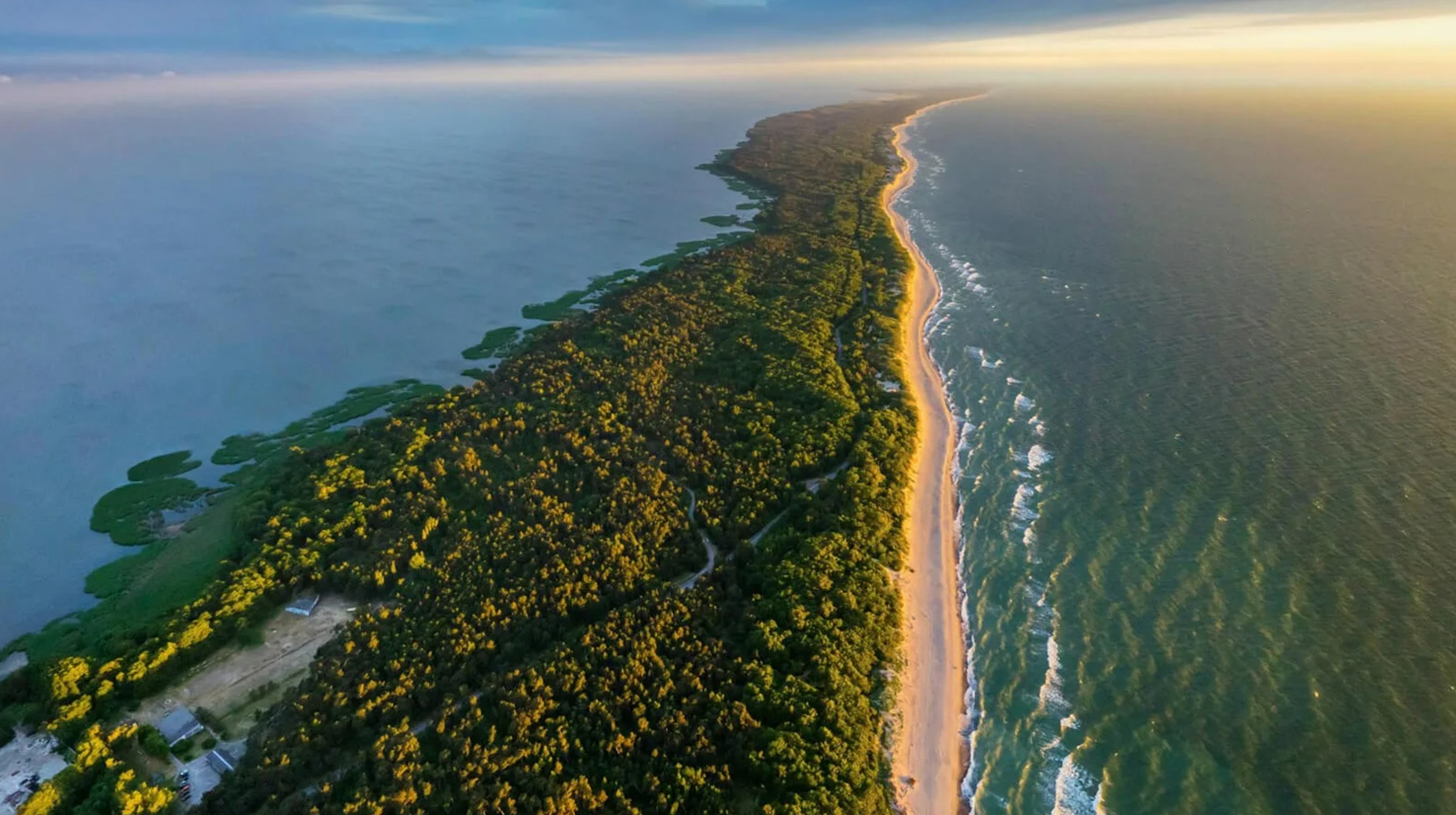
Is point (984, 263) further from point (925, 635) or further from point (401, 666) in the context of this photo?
point (401, 666)

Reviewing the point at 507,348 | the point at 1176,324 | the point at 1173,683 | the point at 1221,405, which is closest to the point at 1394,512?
the point at 1221,405

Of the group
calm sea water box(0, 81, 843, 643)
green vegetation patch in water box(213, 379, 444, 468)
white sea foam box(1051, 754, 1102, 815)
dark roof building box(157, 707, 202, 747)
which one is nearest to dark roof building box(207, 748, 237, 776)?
dark roof building box(157, 707, 202, 747)

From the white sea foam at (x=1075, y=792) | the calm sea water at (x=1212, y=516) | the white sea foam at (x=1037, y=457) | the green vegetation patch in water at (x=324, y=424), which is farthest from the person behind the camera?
the green vegetation patch in water at (x=324, y=424)

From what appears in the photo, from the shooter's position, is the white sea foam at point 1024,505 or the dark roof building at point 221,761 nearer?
the dark roof building at point 221,761

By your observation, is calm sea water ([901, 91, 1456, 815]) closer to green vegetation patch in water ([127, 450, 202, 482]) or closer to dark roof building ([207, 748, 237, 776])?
dark roof building ([207, 748, 237, 776])

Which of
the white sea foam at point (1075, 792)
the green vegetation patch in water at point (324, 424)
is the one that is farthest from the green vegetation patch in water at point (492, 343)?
the white sea foam at point (1075, 792)

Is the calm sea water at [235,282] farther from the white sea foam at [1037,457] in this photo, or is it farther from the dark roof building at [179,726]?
the white sea foam at [1037,457]
